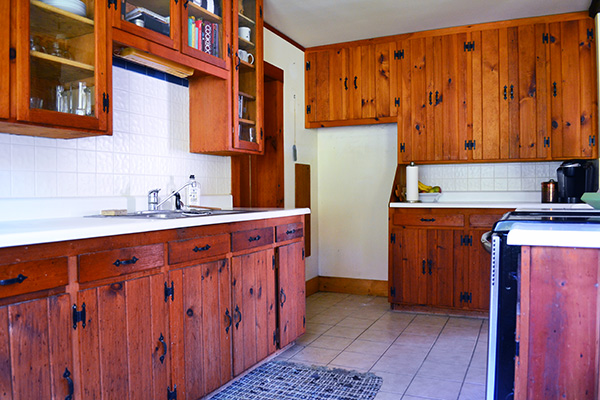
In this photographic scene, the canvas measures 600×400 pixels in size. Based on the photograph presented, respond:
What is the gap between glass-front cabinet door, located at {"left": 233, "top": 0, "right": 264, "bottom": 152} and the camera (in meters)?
3.33

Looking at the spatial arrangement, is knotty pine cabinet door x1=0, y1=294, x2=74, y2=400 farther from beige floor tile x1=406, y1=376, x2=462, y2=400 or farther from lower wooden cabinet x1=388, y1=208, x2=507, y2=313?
lower wooden cabinet x1=388, y1=208, x2=507, y2=313

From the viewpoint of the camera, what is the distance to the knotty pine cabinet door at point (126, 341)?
5.83 feet

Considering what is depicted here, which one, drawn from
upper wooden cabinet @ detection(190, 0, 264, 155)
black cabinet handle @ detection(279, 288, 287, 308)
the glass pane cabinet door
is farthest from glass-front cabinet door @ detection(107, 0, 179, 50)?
black cabinet handle @ detection(279, 288, 287, 308)

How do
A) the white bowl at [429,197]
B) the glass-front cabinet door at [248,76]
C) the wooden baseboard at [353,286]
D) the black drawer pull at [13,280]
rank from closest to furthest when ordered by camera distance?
1. the black drawer pull at [13,280]
2. the glass-front cabinet door at [248,76]
3. the white bowl at [429,197]
4. the wooden baseboard at [353,286]

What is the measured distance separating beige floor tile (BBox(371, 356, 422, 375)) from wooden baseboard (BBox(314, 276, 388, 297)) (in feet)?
6.37

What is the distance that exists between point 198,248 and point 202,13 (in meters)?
1.54

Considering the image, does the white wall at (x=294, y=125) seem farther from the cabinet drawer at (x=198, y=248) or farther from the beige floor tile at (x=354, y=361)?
the cabinet drawer at (x=198, y=248)

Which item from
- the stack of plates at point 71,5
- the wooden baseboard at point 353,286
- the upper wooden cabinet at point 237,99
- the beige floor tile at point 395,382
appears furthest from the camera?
the wooden baseboard at point 353,286

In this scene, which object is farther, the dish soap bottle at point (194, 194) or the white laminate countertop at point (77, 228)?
the dish soap bottle at point (194, 194)

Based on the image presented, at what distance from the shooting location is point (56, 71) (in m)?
2.07

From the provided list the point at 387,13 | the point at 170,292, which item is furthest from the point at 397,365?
the point at 387,13

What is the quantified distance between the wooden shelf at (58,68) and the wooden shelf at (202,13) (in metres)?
0.93

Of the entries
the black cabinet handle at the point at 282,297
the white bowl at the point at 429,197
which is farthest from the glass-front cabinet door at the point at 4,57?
the white bowl at the point at 429,197

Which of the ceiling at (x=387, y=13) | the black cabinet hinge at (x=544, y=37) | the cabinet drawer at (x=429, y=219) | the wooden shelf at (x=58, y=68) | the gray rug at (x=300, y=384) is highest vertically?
the ceiling at (x=387, y=13)
